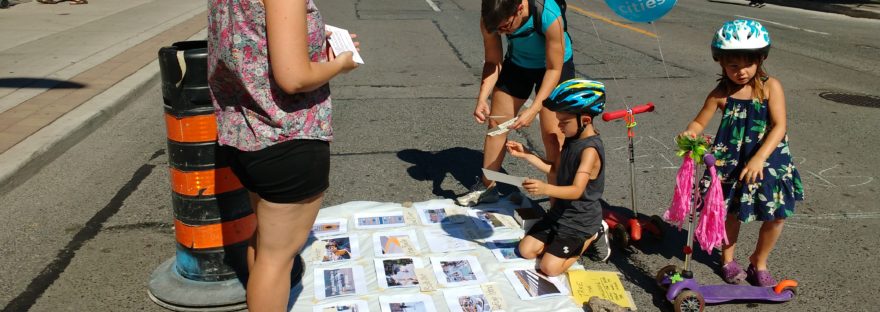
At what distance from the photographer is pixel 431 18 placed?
14.7 metres

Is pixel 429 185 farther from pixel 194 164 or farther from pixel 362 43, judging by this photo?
pixel 362 43

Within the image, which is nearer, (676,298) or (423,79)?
(676,298)

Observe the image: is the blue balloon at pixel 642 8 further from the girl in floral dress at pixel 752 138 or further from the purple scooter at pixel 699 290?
the purple scooter at pixel 699 290

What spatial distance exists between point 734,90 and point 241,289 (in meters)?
2.73

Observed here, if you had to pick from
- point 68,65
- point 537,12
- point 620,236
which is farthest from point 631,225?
point 68,65

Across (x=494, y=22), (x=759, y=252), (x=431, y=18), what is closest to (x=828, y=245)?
(x=759, y=252)

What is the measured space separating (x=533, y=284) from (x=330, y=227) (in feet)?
4.47

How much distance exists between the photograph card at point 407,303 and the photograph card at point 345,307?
3.5 inches

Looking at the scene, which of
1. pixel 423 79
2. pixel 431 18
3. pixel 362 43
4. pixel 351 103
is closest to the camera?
pixel 351 103

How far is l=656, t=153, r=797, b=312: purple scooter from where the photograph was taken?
11.4ft

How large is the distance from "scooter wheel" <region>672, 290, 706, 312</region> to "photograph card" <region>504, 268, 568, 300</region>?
0.56 metres

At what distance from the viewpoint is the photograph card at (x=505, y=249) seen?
13.5ft

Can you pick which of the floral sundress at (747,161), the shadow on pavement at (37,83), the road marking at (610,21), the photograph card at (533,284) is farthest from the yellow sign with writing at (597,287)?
the road marking at (610,21)

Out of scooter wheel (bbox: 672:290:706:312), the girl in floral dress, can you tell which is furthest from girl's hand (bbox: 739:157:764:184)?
scooter wheel (bbox: 672:290:706:312)
